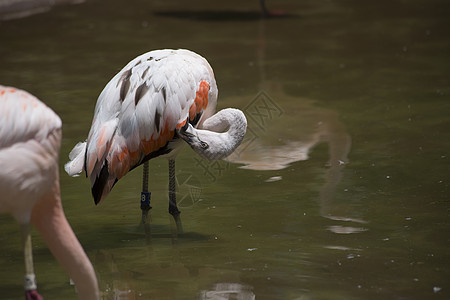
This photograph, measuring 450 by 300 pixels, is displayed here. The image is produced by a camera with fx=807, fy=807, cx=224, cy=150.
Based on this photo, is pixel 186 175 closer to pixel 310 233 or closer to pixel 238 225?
pixel 238 225

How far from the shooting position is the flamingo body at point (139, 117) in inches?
190

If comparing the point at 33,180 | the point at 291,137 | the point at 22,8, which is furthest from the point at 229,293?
the point at 22,8

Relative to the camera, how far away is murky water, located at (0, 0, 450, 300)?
4.43 meters

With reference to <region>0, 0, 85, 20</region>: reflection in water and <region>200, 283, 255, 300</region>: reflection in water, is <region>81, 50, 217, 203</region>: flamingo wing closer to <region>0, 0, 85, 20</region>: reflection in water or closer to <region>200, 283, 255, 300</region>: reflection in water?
<region>200, 283, 255, 300</region>: reflection in water

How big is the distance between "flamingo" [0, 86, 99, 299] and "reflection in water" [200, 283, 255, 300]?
0.72 m

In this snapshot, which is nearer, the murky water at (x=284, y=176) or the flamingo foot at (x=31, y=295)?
the flamingo foot at (x=31, y=295)

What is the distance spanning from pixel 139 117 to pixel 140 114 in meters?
0.02

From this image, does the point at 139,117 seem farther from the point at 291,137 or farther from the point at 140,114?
the point at 291,137

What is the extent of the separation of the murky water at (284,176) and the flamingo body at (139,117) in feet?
1.61

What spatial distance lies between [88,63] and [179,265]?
5618 millimetres

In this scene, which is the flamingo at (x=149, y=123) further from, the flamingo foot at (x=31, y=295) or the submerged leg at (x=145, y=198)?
the flamingo foot at (x=31, y=295)

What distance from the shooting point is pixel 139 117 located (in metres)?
4.94

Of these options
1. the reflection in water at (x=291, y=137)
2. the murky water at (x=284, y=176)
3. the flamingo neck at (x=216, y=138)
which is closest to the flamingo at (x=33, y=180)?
the murky water at (x=284, y=176)

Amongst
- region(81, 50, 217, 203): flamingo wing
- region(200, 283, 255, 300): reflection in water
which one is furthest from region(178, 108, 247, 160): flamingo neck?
region(200, 283, 255, 300): reflection in water
